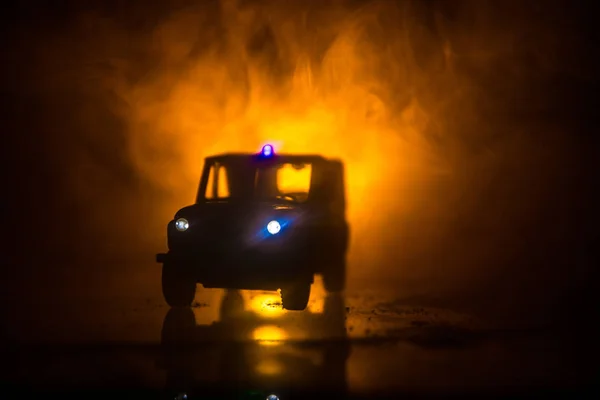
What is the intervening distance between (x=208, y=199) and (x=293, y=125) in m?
8.67

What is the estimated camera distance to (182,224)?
11.7 m

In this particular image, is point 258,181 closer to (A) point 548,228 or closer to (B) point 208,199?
(B) point 208,199

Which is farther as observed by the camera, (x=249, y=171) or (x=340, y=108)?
(x=340, y=108)

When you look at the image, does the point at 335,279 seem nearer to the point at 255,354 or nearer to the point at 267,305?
the point at 267,305

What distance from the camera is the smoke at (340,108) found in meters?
20.4

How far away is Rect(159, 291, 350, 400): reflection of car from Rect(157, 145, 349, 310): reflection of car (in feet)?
1.34

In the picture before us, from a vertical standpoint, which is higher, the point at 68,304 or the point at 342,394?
the point at 342,394

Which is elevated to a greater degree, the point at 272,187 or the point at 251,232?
the point at 272,187

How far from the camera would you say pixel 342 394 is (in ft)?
22.1

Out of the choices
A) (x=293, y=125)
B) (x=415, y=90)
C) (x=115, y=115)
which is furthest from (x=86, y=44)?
(x=415, y=90)

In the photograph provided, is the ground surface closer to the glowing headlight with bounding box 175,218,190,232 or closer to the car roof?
the glowing headlight with bounding box 175,218,190,232

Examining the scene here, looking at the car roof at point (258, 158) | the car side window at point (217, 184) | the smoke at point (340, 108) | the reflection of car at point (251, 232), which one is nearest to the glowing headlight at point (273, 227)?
the reflection of car at point (251, 232)

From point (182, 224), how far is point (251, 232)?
0.84 m

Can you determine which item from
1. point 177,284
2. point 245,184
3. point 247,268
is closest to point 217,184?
point 245,184
